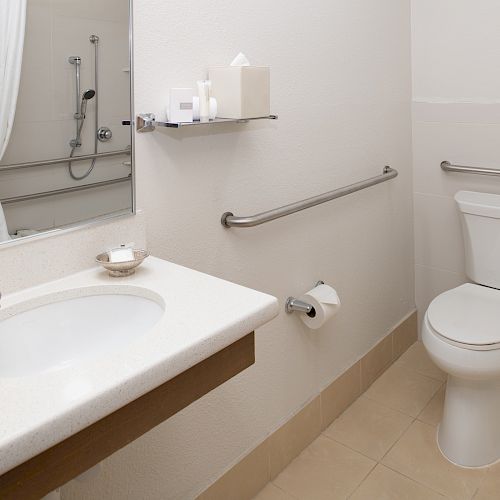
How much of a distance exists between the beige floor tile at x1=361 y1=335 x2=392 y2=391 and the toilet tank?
19.2 inches

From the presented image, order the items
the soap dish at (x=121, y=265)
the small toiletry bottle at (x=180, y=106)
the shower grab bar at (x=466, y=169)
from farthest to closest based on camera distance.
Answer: the shower grab bar at (x=466, y=169)
the small toiletry bottle at (x=180, y=106)
the soap dish at (x=121, y=265)

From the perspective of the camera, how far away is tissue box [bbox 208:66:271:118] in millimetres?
1335

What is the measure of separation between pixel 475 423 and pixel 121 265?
4.49 ft

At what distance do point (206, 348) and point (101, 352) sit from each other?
11.9 inches

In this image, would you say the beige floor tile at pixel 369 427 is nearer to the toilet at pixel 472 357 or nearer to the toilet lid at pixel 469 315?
the toilet at pixel 472 357

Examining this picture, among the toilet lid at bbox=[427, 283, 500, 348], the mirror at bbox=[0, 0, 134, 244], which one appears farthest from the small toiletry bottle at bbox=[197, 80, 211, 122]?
the toilet lid at bbox=[427, 283, 500, 348]

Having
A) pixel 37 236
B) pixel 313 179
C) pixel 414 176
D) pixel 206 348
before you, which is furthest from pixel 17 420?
pixel 414 176

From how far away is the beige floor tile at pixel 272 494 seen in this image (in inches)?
68.6

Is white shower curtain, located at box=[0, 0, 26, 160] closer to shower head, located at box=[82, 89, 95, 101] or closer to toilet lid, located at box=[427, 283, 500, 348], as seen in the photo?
shower head, located at box=[82, 89, 95, 101]

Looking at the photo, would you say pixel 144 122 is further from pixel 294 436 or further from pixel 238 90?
pixel 294 436

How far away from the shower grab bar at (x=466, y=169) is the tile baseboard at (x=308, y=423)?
733 mm

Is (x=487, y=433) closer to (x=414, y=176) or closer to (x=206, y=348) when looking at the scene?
(x=414, y=176)

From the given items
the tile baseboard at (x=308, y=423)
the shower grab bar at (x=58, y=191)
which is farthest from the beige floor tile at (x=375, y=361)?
the shower grab bar at (x=58, y=191)

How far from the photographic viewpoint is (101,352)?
107 cm
